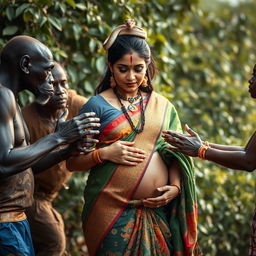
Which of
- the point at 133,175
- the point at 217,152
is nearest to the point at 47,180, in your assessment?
the point at 133,175

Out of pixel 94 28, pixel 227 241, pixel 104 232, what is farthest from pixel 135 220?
pixel 227 241

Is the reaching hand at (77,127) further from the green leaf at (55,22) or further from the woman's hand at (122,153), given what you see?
the green leaf at (55,22)

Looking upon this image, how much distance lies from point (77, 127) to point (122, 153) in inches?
14.9

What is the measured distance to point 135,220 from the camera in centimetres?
400

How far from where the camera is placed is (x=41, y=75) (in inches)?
148

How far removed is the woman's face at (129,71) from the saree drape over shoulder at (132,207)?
0.17 m

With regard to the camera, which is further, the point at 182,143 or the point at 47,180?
the point at 47,180

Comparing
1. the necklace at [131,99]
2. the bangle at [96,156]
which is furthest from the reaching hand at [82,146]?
the necklace at [131,99]

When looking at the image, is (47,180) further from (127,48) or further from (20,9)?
(20,9)

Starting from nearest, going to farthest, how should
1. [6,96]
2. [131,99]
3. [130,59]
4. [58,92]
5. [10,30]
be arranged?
1. [6,96]
2. [130,59]
3. [131,99]
4. [58,92]
5. [10,30]

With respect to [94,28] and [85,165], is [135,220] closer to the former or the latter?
[85,165]

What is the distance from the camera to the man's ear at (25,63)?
368cm

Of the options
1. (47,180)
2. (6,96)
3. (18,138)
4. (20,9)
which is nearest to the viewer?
(6,96)

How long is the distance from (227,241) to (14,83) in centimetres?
363
